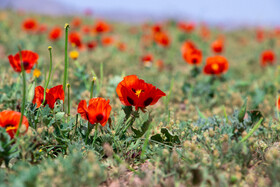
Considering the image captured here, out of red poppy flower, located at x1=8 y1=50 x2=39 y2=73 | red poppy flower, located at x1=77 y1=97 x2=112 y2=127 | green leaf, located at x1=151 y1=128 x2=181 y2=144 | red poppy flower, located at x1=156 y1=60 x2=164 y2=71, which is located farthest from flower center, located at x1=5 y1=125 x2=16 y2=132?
red poppy flower, located at x1=156 y1=60 x2=164 y2=71

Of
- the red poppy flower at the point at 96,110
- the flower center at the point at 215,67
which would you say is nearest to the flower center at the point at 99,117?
the red poppy flower at the point at 96,110

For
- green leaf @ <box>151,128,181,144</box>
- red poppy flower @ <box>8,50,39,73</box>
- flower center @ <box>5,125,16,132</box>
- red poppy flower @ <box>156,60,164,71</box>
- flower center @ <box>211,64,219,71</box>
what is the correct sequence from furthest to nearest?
red poppy flower @ <box>156,60,164,71</box>, flower center @ <box>211,64,219,71</box>, red poppy flower @ <box>8,50,39,73</box>, green leaf @ <box>151,128,181,144</box>, flower center @ <box>5,125,16,132</box>

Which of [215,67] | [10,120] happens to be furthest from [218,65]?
[10,120]

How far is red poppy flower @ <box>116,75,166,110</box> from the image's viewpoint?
59.0 inches

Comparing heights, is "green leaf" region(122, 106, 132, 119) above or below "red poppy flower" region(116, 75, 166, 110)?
below

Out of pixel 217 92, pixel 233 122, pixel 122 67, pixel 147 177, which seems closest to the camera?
pixel 147 177

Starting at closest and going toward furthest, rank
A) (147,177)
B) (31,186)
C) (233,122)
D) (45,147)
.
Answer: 1. (31,186)
2. (147,177)
3. (45,147)
4. (233,122)

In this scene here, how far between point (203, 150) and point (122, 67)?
9.91 ft

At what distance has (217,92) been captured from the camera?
134 inches

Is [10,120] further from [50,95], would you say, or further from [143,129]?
[143,129]

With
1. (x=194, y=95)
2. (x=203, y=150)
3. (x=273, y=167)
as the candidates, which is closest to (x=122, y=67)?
(x=194, y=95)

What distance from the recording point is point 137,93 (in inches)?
62.9

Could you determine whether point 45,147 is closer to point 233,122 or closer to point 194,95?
point 233,122

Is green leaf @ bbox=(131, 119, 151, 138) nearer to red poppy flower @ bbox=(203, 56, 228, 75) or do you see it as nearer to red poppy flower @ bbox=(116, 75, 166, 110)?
red poppy flower @ bbox=(116, 75, 166, 110)
